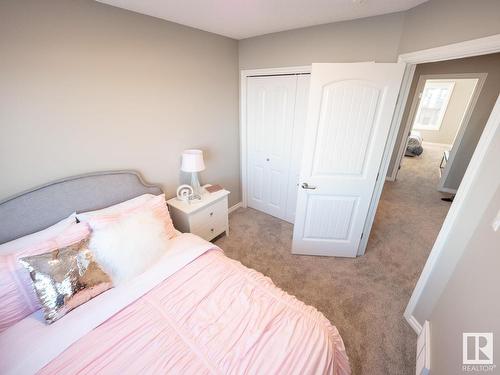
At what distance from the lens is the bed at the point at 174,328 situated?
3.08 feet

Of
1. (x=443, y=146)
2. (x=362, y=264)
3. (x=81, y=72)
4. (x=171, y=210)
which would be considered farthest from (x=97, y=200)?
(x=443, y=146)

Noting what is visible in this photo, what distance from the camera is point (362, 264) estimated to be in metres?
2.26

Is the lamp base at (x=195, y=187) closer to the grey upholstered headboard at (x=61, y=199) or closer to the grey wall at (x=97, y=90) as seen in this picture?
the grey wall at (x=97, y=90)

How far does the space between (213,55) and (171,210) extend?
70.7 inches

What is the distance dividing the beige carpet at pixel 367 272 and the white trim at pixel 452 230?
10.7 inches

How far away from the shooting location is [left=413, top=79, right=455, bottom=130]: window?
666 cm

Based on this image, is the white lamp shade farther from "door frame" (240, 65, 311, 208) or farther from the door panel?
the door panel

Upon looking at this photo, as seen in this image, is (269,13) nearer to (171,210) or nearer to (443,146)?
(171,210)

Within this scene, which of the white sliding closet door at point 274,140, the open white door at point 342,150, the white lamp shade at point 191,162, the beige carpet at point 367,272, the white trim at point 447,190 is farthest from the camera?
the white trim at point 447,190

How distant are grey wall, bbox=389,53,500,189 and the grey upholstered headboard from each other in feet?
16.5

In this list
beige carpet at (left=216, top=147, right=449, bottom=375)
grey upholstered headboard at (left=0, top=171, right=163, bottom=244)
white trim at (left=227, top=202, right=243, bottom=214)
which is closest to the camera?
grey upholstered headboard at (left=0, top=171, right=163, bottom=244)

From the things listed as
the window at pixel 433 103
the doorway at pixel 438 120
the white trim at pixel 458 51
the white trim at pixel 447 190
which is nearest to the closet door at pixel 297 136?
the white trim at pixel 458 51

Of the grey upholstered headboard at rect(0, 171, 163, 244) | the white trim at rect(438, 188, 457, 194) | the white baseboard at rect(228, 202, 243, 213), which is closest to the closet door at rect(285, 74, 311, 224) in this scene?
the white baseboard at rect(228, 202, 243, 213)

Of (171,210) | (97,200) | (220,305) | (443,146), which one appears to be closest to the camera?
(220,305)
